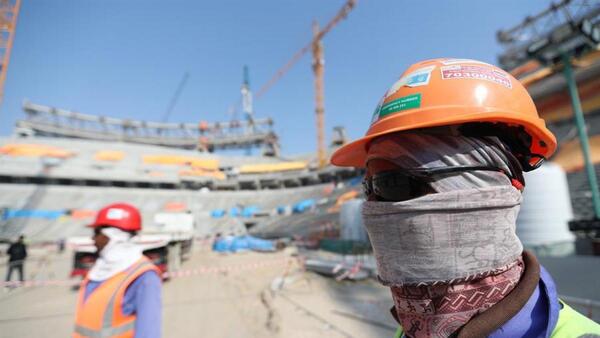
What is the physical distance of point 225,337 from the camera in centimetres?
540

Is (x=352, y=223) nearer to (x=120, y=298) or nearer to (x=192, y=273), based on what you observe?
(x=192, y=273)

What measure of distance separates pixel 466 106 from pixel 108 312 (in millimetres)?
2945

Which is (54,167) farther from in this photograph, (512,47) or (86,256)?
(512,47)

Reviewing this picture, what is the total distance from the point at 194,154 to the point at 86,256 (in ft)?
156

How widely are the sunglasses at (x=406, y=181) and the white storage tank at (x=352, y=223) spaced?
15.2 m

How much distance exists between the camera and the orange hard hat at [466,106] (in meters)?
1.03

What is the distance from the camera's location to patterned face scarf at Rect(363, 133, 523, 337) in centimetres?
95

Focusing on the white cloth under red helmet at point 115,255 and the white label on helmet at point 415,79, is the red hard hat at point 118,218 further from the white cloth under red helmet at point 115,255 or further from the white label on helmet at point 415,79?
the white label on helmet at point 415,79

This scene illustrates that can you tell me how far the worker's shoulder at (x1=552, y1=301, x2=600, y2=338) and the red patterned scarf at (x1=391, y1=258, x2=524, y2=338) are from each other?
0.15 meters

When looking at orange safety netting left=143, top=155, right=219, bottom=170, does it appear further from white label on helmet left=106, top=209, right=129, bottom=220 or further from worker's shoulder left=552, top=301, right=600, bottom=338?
worker's shoulder left=552, top=301, right=600, bottom=338

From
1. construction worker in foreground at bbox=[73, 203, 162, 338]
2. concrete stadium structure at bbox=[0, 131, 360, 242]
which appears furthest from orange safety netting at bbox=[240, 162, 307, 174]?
construction worker in foreground at bbox=[73, 203, 162, 338]

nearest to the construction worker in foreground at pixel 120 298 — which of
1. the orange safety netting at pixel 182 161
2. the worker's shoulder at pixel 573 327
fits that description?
the worker's shoulder at pixel 573 327

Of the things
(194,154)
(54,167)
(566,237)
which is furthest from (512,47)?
(54,167)

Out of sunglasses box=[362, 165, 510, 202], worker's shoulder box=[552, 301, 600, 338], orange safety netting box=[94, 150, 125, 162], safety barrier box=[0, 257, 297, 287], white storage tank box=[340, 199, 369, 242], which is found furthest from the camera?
orange safety netting box=[94, 150, 125, 162]
